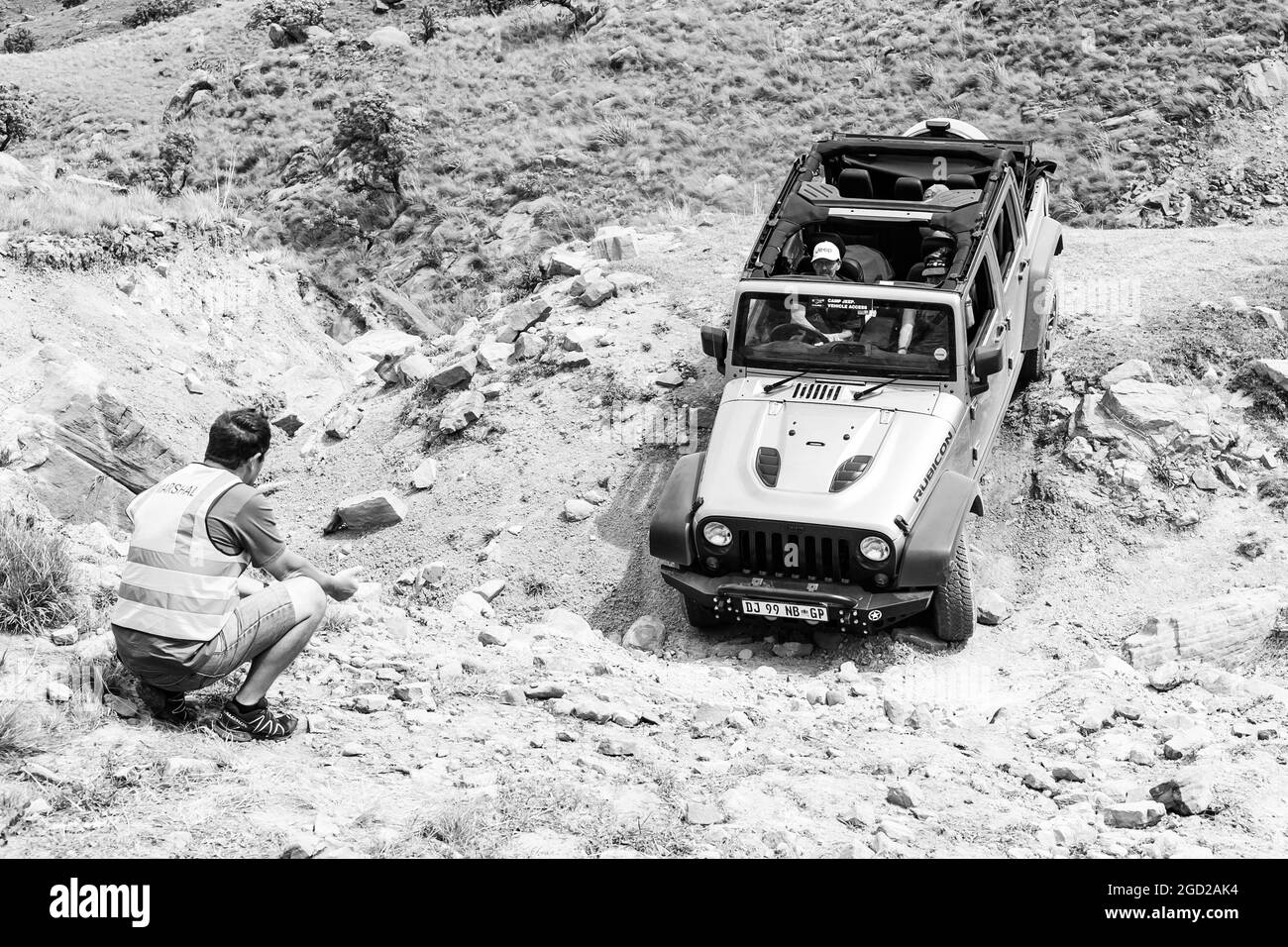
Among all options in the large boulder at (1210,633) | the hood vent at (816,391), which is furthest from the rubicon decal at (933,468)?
the large boulder at (1210,633)

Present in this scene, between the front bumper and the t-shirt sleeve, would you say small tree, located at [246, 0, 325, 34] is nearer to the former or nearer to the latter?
the front bumper

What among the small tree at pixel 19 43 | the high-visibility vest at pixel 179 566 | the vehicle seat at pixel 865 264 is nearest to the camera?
the high-visibility vest at pixel 179 566

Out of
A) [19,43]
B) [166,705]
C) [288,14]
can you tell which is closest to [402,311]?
[166,705]

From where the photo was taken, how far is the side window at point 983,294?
9180 millimetres

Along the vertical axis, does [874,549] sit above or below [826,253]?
below

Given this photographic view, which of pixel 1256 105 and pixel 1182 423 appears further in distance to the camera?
pixel 1256 105

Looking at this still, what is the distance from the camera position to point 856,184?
10.2 metres

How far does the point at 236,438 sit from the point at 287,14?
91.4ft

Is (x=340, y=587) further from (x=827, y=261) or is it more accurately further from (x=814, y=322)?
(x=827, y=261)

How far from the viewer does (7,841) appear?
5.00 metres

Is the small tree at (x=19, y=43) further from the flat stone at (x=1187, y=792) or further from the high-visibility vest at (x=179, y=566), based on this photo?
the flat stone at (x=1187, y=792)

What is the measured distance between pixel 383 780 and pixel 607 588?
3.75 meters

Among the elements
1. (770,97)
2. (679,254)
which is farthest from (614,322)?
(770,97)
